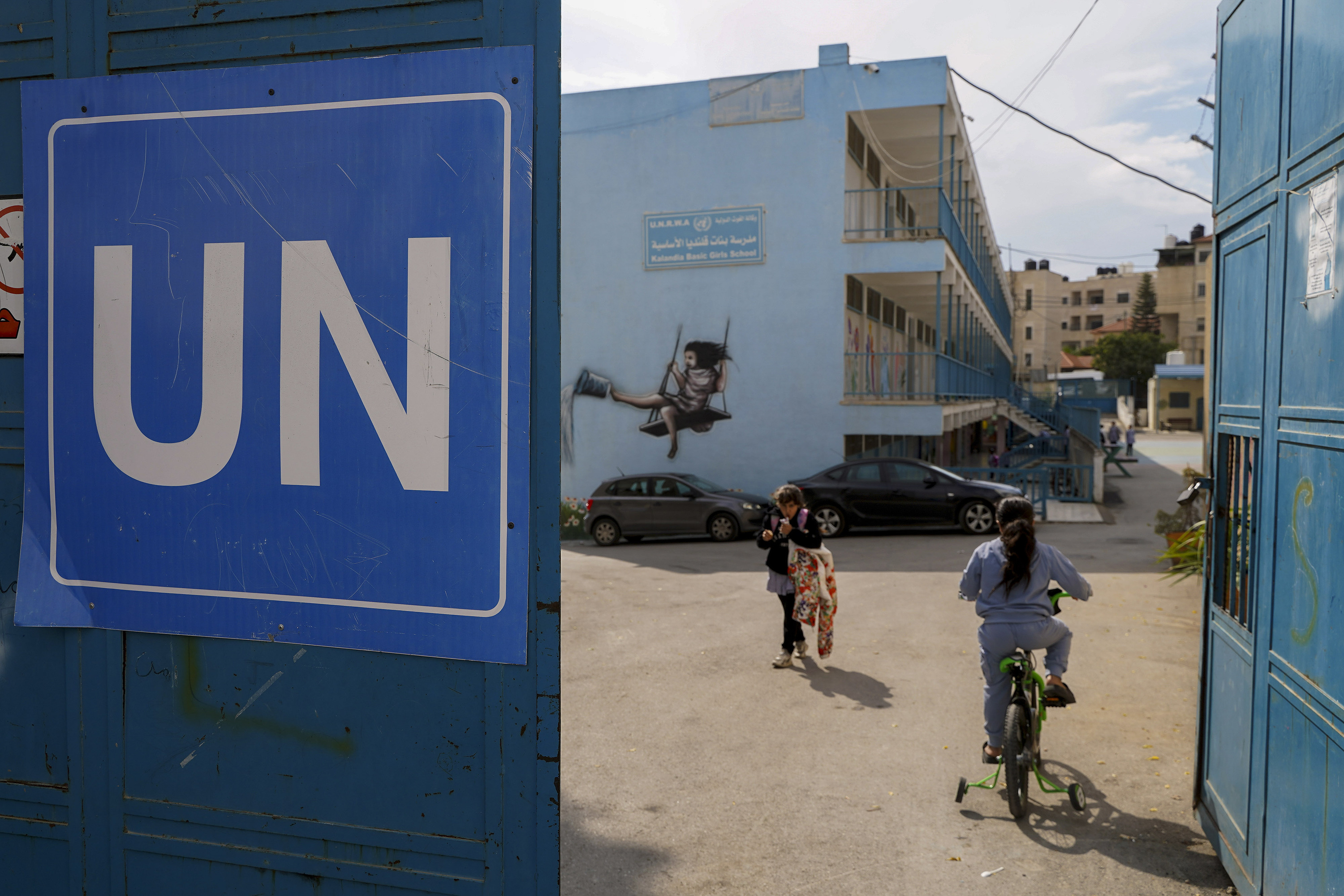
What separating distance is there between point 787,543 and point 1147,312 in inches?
3606

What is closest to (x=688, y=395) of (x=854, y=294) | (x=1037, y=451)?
(x=854, y=294)

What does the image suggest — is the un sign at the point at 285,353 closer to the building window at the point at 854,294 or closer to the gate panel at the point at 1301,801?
the gate panel at the point at 1301,801

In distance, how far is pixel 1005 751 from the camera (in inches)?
207

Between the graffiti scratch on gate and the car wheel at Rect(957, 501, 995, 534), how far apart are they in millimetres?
14268

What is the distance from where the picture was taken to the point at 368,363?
2.30m

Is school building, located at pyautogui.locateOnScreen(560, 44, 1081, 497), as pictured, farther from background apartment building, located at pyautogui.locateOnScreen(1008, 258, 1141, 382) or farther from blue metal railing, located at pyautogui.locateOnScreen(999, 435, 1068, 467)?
background apartment building, located at pyautogui.locateOnScreen(1008, 258, 1141, 382)

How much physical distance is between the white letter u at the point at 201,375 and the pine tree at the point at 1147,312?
93723 millimetres

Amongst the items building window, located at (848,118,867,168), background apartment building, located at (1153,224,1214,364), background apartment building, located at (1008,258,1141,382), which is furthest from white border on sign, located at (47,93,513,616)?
background apartment building, located at (1008,258,1141,382)

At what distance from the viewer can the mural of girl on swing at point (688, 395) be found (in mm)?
20797

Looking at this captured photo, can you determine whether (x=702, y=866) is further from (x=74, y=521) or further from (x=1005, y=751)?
(x=74, y=521)

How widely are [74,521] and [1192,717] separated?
7137 mm

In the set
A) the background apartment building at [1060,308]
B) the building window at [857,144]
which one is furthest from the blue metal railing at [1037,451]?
the background apartment building at [1060,308]

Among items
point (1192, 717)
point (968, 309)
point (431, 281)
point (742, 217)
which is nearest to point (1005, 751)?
point (1192, 717)

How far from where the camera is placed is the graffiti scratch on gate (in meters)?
3.39
